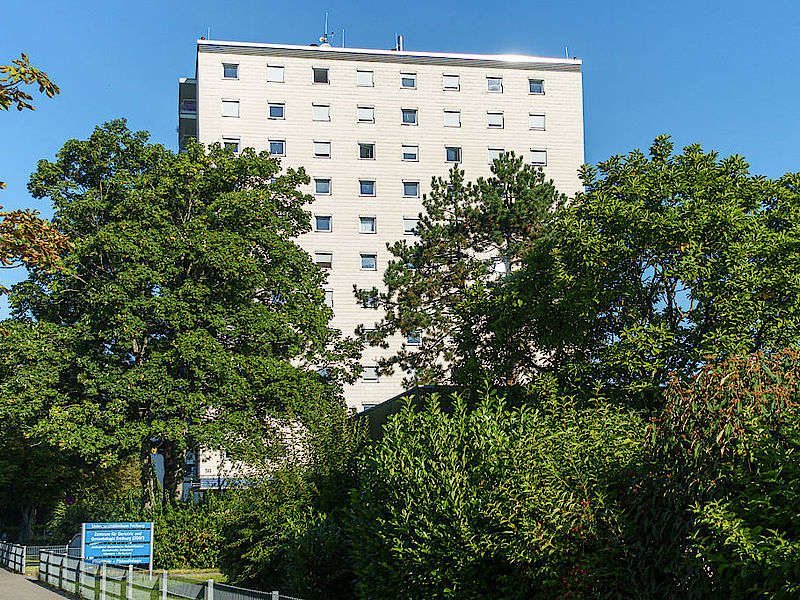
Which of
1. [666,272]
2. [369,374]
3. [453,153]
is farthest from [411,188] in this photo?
[666,272]

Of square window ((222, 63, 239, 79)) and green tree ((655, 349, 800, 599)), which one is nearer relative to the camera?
green tree ((655, 349, 800, 599))

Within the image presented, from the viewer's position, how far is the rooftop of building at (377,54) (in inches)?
2282

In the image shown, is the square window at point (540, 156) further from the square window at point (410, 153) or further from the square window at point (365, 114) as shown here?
the square window at point (365, 114)

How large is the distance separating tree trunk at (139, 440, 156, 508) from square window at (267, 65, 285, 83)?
3039 centimetres

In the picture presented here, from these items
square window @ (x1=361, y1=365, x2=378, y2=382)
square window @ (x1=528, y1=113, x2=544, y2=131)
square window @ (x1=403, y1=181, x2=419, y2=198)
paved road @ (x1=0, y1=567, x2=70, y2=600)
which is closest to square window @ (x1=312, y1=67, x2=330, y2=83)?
square window @ (x1=403, y1=181, x2=419, y2=198)

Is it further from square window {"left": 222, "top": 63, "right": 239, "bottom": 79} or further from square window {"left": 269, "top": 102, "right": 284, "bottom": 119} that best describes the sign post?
square window {"left": 222, "top": 63, "right": 239, "bottom": 79}

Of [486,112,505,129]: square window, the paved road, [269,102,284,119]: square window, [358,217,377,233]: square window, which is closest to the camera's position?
the paved road

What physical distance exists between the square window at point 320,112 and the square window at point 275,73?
276 centimetres

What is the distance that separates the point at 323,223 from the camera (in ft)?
186

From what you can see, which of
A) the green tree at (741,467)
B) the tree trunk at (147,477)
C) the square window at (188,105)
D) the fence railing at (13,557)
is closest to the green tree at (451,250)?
the tree trunk at (147,477)

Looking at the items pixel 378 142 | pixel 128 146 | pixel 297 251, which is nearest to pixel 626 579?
pixel 297 251

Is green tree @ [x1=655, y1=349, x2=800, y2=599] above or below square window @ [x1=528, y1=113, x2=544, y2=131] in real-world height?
below

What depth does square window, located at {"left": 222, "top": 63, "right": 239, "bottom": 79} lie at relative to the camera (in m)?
Answer: 57.8

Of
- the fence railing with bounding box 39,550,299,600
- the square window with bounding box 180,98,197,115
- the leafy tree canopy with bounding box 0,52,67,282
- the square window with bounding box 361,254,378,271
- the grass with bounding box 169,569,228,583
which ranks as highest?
the square window with bounding box 180,98,197,115
